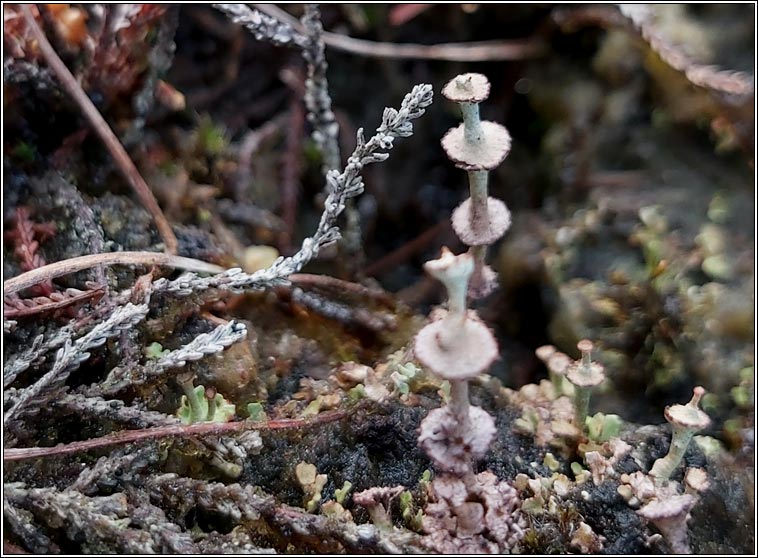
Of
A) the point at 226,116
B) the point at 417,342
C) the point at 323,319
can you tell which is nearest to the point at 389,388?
the point at 323,319

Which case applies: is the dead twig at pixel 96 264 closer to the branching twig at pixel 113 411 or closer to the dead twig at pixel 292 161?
the branching twig at pixel 113 411

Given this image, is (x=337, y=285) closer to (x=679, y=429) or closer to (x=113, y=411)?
(x=113, y=411)

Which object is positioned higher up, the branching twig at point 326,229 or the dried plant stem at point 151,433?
the branching twig at point 326,229

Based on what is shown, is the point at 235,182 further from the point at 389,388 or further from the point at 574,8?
the point at 574,8

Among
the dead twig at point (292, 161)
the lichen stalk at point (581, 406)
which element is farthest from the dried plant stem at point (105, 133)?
the lichen stalk at point (581, 406)

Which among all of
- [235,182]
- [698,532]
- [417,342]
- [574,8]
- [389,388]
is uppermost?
[574,8]

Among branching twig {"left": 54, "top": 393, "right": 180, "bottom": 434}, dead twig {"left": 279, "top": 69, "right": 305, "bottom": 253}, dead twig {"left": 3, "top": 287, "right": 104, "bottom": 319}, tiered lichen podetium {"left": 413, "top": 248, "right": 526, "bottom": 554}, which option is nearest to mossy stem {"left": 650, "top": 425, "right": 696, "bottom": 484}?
tiered lichen podetium {"left": 413, "top": 248, "right": 526, "bottom": 554}

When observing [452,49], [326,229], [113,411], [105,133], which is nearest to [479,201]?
[326,229]
